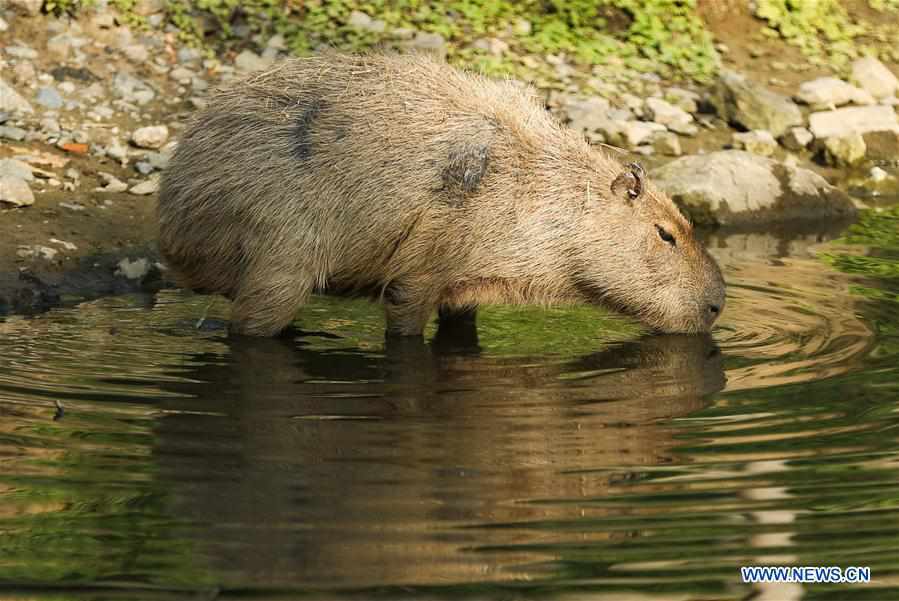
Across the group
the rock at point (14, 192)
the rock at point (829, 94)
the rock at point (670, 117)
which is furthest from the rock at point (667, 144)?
the rock at point (14, 192)

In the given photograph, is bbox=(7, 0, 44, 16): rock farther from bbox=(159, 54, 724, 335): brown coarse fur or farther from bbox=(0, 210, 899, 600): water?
bbox=(159, 54, 724, 335): brown coarse fur

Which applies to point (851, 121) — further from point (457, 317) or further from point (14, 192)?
point (14, 192)

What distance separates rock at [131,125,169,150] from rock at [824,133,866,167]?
4.81 meters

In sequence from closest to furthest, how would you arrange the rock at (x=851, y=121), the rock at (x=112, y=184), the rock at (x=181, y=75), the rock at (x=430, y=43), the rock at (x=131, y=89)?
the rock at (x=112, y=184) < the rock at (x=131, y=89) < the rock at (x=181, y=75) < the rock at (x=430, y=43) < the rock at (x=851, y=121)

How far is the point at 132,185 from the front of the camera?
8.55 meters

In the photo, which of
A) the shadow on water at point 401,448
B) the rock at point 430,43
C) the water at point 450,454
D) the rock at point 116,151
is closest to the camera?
the water at point 450,454

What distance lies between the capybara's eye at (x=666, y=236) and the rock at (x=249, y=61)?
13.4ft

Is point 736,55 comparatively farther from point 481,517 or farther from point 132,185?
point 481,517

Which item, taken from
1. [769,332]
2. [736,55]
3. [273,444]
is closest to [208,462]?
[273,444]

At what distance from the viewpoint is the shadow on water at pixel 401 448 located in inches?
147

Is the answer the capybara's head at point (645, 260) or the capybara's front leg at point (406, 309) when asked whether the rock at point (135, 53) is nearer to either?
the capybara's front leg at point (406, 309)

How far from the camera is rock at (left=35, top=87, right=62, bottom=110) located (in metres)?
8.99

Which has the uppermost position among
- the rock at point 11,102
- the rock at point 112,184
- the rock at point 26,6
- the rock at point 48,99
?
the rock at point 26,6

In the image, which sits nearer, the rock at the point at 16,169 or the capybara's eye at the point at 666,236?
the capybara's eye at the point at 666,236
